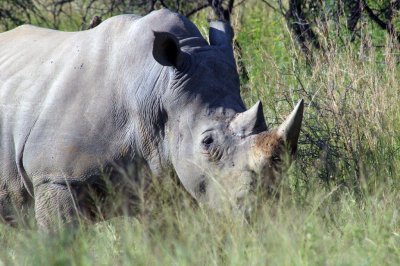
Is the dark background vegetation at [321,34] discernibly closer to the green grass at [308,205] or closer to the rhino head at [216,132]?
the green grass at [308,205]

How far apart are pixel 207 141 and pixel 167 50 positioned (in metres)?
0.52

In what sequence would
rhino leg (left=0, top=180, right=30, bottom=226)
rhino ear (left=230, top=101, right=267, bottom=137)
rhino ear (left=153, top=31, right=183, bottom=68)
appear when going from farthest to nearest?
rhino leg (left=0, top=180, right=30, bottom=226)
rhino ear (left=153, top=31, right=183, bottom=68)
rhino ear (left=230, top=101, right=267, bottom=137)

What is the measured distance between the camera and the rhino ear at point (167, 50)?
5.64m

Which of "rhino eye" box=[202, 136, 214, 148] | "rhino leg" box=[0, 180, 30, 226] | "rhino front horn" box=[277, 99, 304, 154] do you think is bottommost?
"rhino leg" box=[0, 180, 30, 226]

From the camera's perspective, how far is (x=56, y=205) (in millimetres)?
5770

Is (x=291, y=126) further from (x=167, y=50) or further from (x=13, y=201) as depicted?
(x=13, y=201)

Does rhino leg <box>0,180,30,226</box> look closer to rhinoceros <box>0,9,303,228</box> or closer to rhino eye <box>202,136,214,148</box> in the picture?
rhinoceros <box>0,9,303,228</box>

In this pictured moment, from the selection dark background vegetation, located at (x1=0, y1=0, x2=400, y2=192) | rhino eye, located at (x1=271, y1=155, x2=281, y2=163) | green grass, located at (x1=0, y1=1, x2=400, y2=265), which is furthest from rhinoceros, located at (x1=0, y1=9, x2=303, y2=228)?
dark background vegetation, located at (x1=0, y1=0, x2=400, y2=192)

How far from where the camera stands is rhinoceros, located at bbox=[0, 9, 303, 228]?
5.56 metres

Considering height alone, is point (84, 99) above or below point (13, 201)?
above

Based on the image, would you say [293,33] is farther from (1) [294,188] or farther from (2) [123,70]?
(2) [123,70]

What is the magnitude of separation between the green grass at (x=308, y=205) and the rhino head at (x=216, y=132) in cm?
11

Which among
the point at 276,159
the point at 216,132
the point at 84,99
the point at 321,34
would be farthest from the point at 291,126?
the point at 321,34

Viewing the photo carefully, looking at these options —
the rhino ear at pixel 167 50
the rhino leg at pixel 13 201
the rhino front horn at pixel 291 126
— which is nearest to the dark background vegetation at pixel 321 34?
the rhino front horn at pixel 291 126
